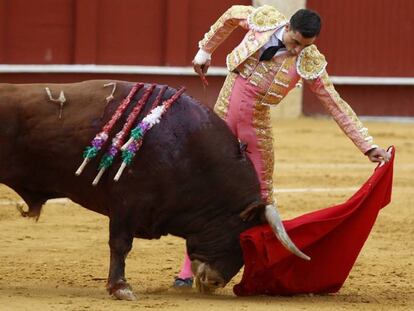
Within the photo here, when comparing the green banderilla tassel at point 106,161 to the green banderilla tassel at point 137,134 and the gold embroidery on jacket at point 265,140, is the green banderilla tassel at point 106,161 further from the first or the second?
the gold embroidery on jacket at point 265,140

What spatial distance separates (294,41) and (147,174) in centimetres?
80

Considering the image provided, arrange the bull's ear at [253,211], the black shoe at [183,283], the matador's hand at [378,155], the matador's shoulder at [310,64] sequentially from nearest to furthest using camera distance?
the bull's ear at [253,211], the matador's shoulder at [310,64], the matador's hand at [378,155], the black shoe at [183,283]

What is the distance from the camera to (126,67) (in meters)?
12.8

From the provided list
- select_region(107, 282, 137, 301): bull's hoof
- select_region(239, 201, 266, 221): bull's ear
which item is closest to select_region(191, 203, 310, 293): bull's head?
select_region(239, 201, 266, 221): bull's ear

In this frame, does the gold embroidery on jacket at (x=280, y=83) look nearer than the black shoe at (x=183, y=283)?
Yes

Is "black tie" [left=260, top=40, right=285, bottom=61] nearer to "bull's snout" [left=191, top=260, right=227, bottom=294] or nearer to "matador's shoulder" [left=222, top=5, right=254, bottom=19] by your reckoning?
"matador's shoulder" [left=222, top=5, right=254, bottom=19]

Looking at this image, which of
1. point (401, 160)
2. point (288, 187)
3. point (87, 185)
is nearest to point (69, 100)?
point (87, 185)

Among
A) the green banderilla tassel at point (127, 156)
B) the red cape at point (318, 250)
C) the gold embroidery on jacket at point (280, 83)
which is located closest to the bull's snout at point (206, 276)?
the red cape at point (318, 250)

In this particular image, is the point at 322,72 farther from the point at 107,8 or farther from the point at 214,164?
the point at 107,8

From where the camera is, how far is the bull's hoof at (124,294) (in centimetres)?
505

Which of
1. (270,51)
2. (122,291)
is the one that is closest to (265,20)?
(270,51)

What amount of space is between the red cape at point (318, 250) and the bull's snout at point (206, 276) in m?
0.12

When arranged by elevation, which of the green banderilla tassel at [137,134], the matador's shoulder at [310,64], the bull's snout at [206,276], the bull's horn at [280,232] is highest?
the matador's shoulder at [310,64]

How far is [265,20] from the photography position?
5.29m
